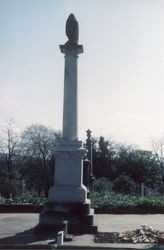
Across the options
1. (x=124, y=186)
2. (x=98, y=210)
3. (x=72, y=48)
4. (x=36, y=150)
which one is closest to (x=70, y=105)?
(x=72, y=48)

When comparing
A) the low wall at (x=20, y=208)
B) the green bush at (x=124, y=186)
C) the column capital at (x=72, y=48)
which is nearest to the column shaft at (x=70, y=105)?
the column capital at (x=72, y=48)

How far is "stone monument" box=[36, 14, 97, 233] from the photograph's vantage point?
12102 millimetres

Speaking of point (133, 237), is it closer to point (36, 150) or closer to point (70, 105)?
point (70, 105)

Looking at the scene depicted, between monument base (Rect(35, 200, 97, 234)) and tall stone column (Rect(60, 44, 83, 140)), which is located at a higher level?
tall stone column (Rect(60, 44, 83, 140))

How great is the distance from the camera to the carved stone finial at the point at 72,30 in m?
14.1

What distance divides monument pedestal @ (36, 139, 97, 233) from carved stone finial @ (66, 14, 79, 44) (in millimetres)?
3861

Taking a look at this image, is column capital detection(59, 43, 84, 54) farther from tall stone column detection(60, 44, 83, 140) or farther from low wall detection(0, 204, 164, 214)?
low wall detection(0, 204, 164, 214)

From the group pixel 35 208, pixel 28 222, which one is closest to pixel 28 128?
pixel 35 208

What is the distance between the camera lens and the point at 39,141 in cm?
5438

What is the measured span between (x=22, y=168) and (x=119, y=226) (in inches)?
1662

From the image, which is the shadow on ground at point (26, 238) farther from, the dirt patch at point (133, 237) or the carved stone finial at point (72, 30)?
the carved stone finial at point (72, 30)

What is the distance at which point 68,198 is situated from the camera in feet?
41.5

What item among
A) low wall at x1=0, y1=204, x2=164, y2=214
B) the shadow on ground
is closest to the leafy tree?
low wall at x1=0, y1=204, x2=164, y2=214

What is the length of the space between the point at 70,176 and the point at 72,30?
5.51 meters
